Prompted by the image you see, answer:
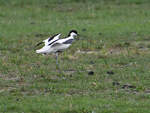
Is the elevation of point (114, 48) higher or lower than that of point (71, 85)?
higher

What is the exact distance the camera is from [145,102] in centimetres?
1025

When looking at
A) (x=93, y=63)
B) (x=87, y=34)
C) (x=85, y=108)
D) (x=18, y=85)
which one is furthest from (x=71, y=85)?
(x=87, y=34)

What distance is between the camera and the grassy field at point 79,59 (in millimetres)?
10272

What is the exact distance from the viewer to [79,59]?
48.8 feet

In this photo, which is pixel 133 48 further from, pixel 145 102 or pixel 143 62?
pixel 145 102

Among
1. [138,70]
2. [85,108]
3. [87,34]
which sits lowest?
[85,108]

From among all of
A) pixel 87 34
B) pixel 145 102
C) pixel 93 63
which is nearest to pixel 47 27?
pixel 87 34

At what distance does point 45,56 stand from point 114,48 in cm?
226

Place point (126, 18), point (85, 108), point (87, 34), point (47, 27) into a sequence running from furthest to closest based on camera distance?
point (126, 18) < point (47, 27) < point (87, 34) < point (85, 108)

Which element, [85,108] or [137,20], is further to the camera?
[137,20]

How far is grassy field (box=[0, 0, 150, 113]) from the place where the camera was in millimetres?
10272

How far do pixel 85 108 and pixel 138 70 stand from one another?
3825 millimetres

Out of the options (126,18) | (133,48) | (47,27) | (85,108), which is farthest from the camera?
(126,18)

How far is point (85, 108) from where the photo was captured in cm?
976
